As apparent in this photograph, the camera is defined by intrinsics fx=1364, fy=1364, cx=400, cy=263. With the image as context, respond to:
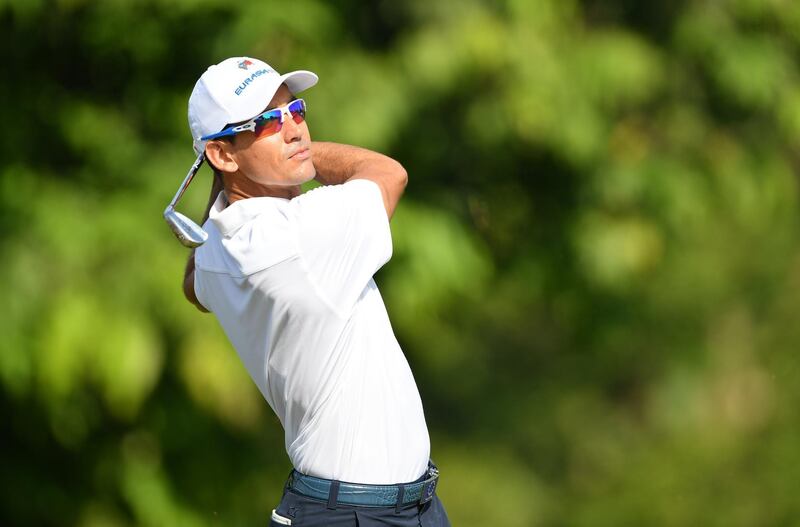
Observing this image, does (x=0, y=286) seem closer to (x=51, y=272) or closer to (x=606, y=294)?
(x=51, y=272)

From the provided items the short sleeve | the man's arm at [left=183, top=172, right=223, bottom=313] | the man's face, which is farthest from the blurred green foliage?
the short sleeve

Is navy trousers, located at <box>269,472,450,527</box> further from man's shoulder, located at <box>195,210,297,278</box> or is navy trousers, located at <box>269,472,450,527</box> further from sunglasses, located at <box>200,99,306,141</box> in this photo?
sunglasses, located at <box>200,99,306,141</box>

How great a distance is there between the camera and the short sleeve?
287 centimetres

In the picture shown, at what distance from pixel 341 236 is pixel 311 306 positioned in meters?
0.16

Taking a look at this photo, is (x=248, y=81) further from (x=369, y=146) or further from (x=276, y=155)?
(x=369, y=146)

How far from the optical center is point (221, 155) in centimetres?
303

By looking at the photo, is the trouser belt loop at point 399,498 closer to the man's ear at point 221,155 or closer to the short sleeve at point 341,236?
the short sleeve at point 341,236

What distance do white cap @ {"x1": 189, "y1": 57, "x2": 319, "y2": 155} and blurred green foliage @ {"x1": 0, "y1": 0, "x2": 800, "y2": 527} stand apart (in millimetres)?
3004

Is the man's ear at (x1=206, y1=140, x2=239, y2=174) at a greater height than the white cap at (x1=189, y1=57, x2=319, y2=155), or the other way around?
the white cap at (x1=189, y1=57, x2=319, y2=155)

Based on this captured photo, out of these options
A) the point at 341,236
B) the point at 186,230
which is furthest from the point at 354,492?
the point at 186,230


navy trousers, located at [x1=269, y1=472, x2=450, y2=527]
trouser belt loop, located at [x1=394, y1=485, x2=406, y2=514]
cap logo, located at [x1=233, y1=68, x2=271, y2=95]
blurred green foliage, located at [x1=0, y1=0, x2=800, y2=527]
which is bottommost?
navy trousers, located at [x1=269, y1=472, x2=450, y2=527]

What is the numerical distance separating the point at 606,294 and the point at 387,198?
5.02 meters

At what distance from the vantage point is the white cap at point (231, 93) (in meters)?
2.96

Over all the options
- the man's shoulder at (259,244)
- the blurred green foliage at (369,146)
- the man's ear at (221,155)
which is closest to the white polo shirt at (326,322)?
the man's shoulder at (259,244)
